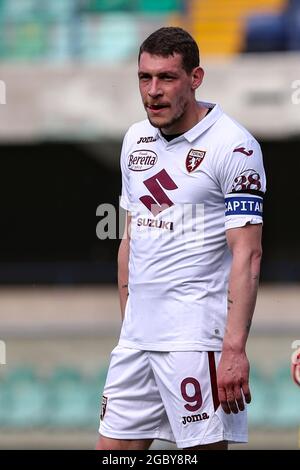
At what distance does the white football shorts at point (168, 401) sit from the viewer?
404cm

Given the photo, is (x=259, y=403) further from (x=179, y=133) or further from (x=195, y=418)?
(x=179, y=133)

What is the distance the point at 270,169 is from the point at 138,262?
1129 cm

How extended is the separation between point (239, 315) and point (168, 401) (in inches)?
17.5

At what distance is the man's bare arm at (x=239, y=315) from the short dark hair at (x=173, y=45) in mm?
618

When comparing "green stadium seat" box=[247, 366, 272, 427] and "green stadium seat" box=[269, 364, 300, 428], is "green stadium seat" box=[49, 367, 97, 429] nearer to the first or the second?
"green stadium seat" box=[247, 366, 272, 427]

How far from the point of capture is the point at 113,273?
1373 cm

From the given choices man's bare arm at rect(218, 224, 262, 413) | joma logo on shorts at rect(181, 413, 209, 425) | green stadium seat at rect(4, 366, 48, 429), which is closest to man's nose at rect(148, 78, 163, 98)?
man's bare arm at rect(218, 224, 262, 413)

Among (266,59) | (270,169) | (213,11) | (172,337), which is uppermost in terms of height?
(213,11)

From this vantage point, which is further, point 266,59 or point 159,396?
point 266,59

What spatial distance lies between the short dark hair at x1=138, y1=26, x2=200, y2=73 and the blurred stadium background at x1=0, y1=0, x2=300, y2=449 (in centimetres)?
626

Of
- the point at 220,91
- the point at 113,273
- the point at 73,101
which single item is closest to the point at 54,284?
the point at 113,273

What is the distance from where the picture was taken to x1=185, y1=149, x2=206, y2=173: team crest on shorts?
13.3 ft
